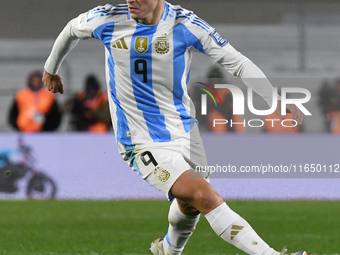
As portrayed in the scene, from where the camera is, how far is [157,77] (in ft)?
12.1

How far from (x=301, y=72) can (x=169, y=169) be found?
7215 millimetres

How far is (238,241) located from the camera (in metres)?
3.28

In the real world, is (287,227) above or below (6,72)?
below

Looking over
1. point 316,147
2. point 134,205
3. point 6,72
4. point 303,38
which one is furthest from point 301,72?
point 6,72

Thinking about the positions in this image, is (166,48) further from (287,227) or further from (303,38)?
(303,38)

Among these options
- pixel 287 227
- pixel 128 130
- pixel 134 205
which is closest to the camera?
pixel 128 130

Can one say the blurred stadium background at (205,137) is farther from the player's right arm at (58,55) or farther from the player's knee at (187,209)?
the player's right arm at (58,55)

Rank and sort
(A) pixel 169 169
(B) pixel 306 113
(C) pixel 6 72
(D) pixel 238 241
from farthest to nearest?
1. (C) pixel 6 72
2. (B) pixel 306 113
3. (A) pixel 169 169
4. (D) pixel 238 241

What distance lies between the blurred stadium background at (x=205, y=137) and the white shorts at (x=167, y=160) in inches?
104

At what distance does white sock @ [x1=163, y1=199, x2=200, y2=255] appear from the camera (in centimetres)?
404

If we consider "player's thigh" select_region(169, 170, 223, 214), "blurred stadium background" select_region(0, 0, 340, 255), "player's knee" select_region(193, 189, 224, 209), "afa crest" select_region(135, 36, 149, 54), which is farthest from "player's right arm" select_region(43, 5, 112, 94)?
"blurred stadium background" select_region(0, 0, 340, 255)

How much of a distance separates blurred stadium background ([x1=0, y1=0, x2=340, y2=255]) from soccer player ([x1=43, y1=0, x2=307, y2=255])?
272cm

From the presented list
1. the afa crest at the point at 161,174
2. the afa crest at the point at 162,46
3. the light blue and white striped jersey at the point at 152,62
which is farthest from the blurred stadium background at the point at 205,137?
the afa crest at the point at 162,46

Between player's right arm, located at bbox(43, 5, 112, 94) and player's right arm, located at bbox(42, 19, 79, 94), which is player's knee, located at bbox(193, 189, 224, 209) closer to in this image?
player's right arm, located at bbox(43, 5, 112, 94)
